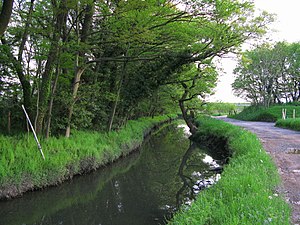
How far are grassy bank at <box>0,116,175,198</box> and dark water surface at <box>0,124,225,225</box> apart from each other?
0.33 m

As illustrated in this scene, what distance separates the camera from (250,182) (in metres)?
5.44

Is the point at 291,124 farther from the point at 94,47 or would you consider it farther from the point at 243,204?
the point at 243,204

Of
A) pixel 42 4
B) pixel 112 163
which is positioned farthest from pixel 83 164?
pixel 42 4

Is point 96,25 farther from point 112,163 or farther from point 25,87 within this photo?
point 112,163

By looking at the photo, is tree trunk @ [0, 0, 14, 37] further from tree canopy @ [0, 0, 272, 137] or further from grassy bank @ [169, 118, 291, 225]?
grassy bank @ [169, 118, 291, 225]

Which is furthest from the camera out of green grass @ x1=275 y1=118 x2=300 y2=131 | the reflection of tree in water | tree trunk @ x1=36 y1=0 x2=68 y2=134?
green grass @ x1=275 y1=118 x2=300 y2=131

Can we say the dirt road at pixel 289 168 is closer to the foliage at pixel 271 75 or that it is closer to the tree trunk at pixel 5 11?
the tree trunk at pixel 5 11

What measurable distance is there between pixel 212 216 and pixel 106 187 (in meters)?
5.81

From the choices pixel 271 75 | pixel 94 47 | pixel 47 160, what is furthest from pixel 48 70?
pixel 271 75

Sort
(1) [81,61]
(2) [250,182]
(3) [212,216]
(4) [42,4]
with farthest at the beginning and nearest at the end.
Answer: (1) [81,61], (4) [42,4], (2) [250,182], (3) [212,216]

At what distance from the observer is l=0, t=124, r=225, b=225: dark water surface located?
6613mm

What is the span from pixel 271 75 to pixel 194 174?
33117 millimetres

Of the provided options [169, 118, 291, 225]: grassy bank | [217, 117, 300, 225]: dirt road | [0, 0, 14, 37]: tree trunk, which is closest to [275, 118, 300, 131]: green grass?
[217, 117, 300, 225]: dirt road

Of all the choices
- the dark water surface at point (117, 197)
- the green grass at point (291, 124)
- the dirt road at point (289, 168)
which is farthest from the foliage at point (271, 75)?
the dark water surface at point (117, 197)
